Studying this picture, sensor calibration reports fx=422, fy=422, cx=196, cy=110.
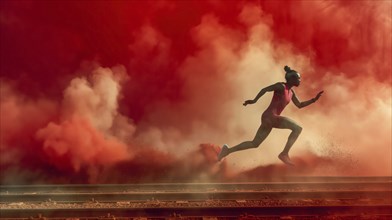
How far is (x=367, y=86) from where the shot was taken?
1856 centimetres

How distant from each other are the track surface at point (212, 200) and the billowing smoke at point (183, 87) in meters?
2.46

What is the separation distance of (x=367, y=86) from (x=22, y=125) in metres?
14.7

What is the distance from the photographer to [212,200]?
35.3 feet

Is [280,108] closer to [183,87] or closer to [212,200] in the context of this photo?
[212,200]

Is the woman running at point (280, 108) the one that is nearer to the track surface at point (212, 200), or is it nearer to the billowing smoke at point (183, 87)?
the track surface at point (212, 200)

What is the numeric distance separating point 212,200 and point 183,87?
843 centimetres

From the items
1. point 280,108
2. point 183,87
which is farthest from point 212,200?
point 183,87

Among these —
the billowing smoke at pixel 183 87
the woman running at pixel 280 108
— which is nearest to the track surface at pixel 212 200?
the woman running at pixel 280 108

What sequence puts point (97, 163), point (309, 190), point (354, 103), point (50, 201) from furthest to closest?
point (354, 103), point (97, 163), point (309, 190), point (50, 201)

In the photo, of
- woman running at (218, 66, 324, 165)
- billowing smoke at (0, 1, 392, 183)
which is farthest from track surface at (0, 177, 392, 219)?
billowing smoke at (0, 1, 392, 183)

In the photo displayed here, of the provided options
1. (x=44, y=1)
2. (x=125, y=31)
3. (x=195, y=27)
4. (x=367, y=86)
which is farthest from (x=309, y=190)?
(x=44, y=1)

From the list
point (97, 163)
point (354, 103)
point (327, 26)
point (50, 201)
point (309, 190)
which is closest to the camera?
point (50, 201)

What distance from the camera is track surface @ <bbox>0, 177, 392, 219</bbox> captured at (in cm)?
945

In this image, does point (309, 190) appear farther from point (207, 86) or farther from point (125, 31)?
point (125, 31)
